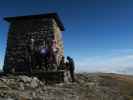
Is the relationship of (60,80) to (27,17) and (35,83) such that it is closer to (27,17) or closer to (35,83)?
(35,83)

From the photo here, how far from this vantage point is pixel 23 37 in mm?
16094

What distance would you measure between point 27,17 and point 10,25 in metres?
2.06

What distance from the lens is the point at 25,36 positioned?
16.1 m

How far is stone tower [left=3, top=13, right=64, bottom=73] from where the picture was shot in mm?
15539

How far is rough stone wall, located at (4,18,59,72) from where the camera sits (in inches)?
614

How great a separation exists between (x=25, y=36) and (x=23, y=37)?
23 cm

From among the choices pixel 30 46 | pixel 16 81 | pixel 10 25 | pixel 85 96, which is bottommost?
pixel 85 96

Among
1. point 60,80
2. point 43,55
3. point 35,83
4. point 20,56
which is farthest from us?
point 20,56

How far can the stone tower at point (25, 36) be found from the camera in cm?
1554

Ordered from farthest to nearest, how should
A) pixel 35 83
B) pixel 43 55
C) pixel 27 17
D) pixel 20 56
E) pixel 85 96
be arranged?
1. pixel 27 17
2. pixel 20 56
3. pixel 43 55
4. pixel 35 83
5. pixel 85 96

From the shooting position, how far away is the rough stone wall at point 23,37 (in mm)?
15586

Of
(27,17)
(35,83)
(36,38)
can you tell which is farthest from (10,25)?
(35,83)

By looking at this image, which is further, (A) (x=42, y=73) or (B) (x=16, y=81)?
(A) (x=42, y=73)

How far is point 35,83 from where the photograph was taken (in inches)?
437
